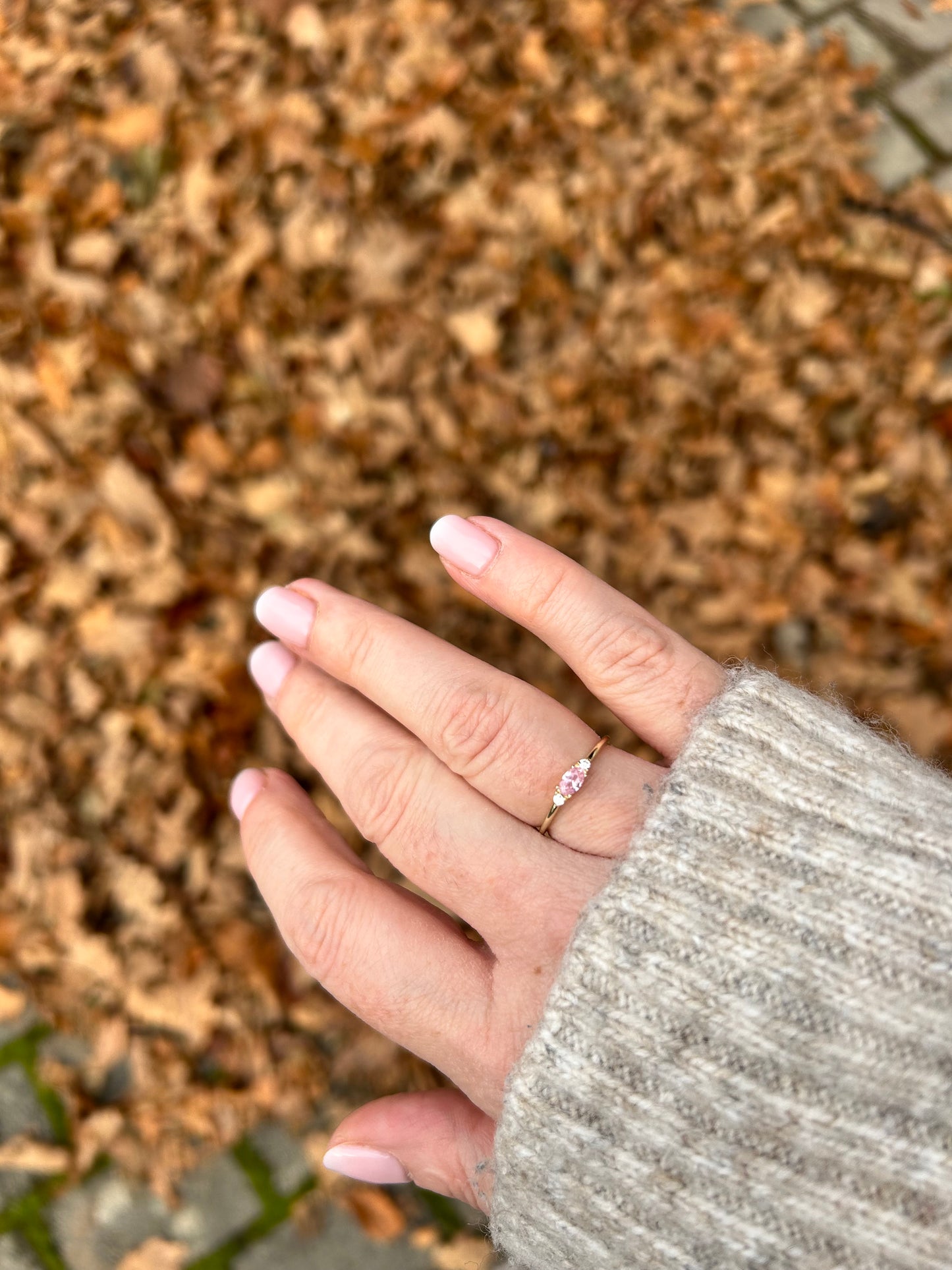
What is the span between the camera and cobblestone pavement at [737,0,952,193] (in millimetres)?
2678

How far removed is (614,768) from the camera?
158 cm

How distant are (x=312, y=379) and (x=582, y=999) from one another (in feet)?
5.16

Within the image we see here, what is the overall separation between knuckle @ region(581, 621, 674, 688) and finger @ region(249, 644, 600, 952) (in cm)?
30

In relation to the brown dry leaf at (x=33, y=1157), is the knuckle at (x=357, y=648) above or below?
above

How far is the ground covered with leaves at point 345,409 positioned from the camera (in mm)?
2104

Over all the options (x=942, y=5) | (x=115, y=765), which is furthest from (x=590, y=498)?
(x=942, y=5)

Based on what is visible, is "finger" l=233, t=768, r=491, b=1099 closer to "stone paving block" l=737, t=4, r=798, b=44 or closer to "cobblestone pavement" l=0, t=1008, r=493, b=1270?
"cobblestone pavement" l=0, t=1008, r=493, b=1270

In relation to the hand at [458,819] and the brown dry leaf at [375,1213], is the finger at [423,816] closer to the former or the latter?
the hand at [458,819]

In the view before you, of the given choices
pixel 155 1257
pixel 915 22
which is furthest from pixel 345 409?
pixel 915 22

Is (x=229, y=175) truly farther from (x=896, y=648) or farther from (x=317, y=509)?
(x=896, y=648)

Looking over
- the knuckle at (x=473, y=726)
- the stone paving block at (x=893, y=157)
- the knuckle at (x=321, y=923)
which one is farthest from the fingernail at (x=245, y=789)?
the stone paving block at (x=893, y=157)

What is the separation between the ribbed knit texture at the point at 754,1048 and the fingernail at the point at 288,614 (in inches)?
31.0

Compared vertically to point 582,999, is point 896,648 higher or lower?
lower

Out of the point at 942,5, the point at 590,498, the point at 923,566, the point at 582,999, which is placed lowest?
the point at 923,566
